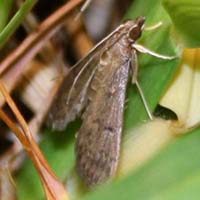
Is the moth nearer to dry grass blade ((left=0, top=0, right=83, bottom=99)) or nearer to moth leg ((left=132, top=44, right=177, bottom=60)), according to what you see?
moth leg ((left=132, top=44, right=177, bottom=60))

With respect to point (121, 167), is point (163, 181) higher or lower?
higher

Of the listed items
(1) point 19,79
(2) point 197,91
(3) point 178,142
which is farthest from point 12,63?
(3) point 178,142

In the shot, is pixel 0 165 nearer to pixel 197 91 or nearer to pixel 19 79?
pixel 19 79

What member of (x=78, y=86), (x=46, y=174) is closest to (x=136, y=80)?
(x=78, y=86)

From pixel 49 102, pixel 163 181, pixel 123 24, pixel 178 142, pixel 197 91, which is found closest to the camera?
pixel 163 181

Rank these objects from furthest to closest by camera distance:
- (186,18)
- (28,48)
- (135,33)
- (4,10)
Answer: (28,48) → (135,33) → (4,10) → (186,18)

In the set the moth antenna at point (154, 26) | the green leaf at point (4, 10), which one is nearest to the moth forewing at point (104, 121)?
the moth antenna at point (154, 26)

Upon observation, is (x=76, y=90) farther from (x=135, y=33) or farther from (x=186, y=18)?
(x=186, y=18)
